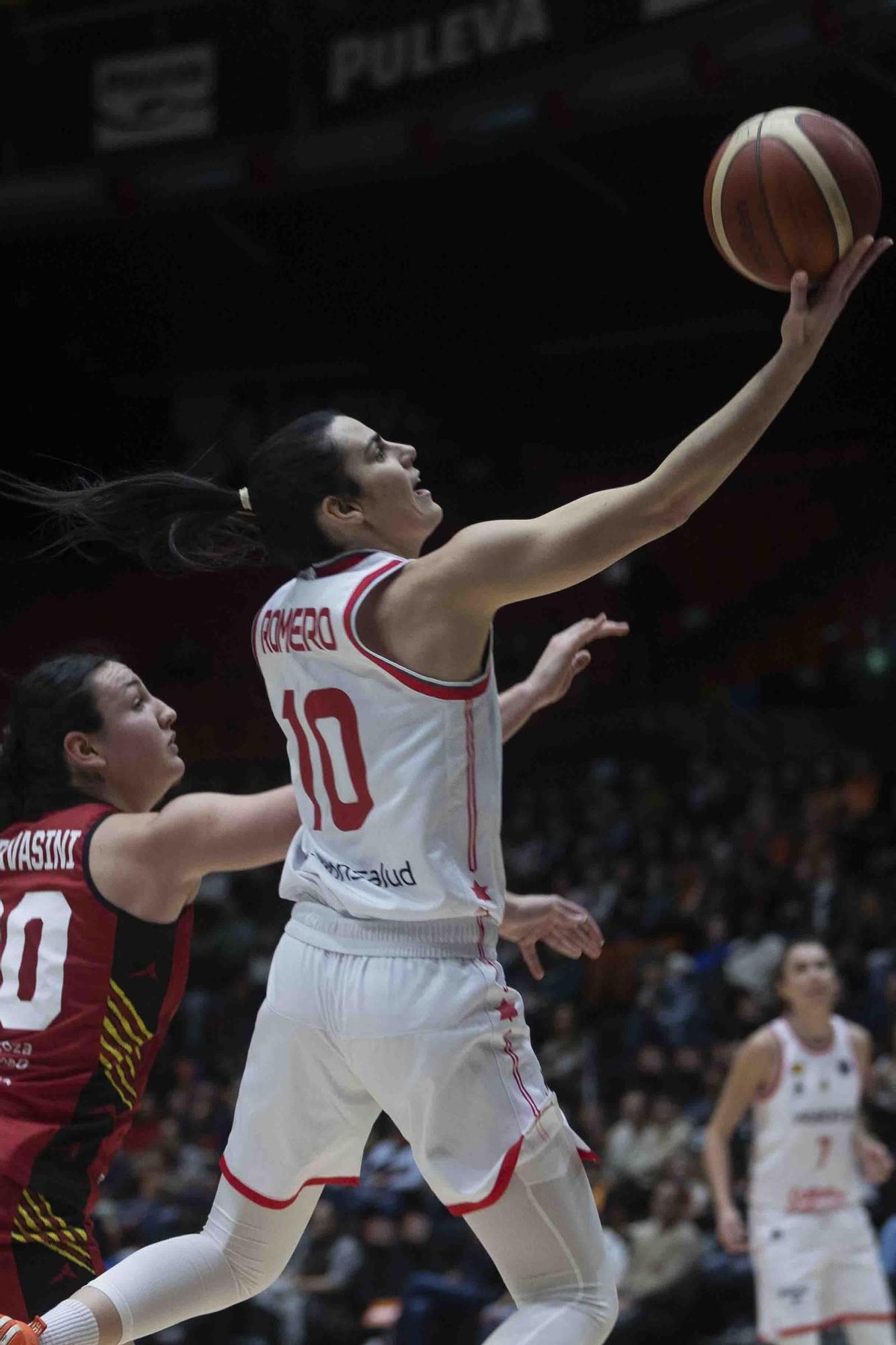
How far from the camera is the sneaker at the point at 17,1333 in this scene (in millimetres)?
2775

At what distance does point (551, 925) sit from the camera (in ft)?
11.5

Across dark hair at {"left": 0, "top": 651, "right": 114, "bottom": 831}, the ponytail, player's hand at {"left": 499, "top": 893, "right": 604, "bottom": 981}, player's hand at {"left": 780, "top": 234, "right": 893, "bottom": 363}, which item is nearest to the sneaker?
dark hair at {"left": 0, "top": 651, "right": 114, "bottom": 831}

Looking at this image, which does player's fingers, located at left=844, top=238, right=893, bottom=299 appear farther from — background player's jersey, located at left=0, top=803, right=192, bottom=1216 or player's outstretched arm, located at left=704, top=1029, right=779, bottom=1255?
player's outstretched arm, located at left=704, top=1029, right=779, bottom=1255

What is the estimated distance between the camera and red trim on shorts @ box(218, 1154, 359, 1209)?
10.1 ft

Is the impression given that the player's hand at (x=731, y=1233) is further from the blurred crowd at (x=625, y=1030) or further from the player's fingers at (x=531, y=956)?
the player's fingers at (x=531, y=956)

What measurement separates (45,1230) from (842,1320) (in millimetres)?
4216

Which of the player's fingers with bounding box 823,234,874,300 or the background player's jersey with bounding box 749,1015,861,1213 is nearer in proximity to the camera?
the player's fingers with bounding box 823,234,874,300

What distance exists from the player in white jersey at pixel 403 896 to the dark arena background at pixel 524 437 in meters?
5.36

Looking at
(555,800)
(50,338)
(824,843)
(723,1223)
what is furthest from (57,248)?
(723,1223)

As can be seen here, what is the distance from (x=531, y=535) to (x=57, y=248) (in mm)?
15403

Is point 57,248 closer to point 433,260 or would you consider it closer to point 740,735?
point 433,260

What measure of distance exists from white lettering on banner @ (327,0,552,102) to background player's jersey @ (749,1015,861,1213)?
29.8 feet

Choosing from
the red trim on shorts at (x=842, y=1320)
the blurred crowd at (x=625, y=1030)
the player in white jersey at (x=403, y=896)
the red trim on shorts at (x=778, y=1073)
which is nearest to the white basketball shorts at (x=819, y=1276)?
the red trim on shorts at (x=842, y=1320)

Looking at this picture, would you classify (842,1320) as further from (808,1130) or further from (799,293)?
(799,293)
